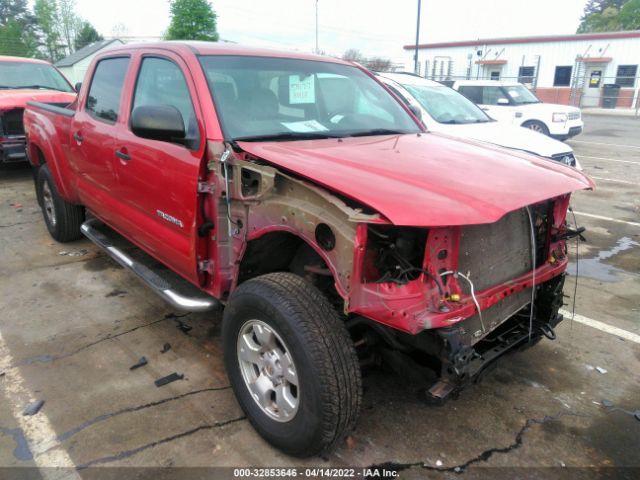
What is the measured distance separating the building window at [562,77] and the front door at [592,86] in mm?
1049

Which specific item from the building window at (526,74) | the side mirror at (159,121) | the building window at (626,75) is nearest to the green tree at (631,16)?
the building window at (626,75)

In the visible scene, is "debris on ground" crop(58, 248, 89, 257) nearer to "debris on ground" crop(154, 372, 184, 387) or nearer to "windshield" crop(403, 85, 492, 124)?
"debris on ground" crop(154, 372, 184, 387)

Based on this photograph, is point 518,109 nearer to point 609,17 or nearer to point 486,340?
point 486,340

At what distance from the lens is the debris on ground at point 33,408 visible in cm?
286

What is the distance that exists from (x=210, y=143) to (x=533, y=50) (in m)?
36.3

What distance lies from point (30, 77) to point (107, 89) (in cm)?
652

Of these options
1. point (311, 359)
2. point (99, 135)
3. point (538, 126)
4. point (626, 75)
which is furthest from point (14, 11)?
point (311, 359)

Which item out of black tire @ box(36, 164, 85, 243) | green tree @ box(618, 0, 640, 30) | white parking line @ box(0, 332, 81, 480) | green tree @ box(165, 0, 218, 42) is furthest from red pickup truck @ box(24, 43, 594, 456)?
green tree @ box(618, 0, 640, 30)

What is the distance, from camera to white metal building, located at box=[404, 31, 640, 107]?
30.9m

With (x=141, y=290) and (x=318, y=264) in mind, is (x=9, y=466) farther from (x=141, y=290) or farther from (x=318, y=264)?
(x=141, y=290)

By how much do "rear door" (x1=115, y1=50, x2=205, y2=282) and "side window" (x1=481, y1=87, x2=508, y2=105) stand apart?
11.6 metres

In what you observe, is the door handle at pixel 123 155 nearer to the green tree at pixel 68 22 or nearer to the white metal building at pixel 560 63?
the white metal building at pixel 560 63

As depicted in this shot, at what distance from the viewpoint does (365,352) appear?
2664 millimetres

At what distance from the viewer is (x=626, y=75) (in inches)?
1236
